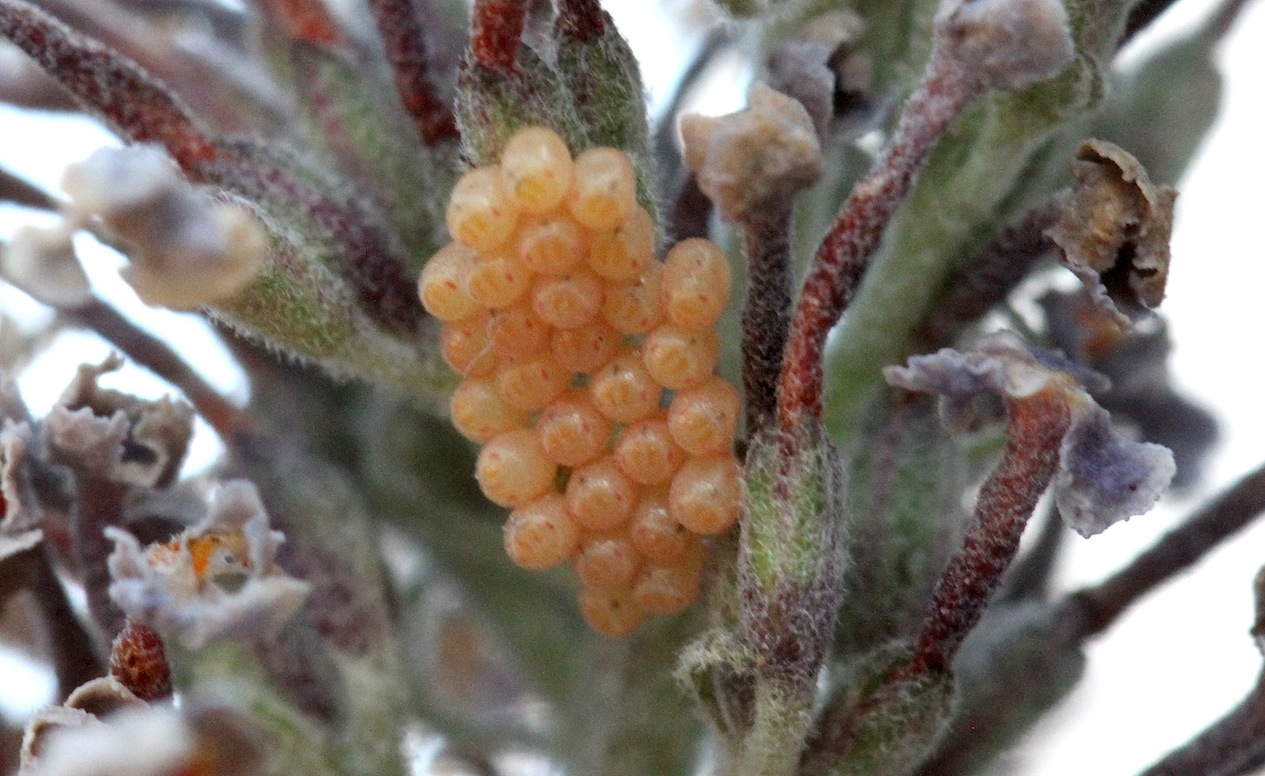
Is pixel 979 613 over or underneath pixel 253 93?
underneath

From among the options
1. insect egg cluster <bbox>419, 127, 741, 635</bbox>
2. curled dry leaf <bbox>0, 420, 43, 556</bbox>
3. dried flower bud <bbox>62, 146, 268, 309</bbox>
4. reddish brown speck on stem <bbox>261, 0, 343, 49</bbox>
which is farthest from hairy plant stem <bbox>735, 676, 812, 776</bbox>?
reddish brown speck on stem <bbox>261, 0, 343, 49</bbox>

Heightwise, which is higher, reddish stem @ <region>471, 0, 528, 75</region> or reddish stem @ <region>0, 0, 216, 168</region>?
reddish stem @ <region>0, 0, 216, 168</region>

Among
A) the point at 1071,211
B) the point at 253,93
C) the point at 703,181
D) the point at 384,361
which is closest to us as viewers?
the point at 703,181

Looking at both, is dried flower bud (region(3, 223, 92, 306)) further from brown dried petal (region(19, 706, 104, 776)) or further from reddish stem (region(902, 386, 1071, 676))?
reddish stem (region(902, 386, 1071, 676))

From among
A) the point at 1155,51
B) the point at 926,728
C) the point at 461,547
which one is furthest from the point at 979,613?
the point at 1155,51

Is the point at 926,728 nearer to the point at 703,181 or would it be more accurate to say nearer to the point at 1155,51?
the point at 703,181

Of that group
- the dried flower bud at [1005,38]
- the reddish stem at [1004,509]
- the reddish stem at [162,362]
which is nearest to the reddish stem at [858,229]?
the dried flower bud at [1005,38]
